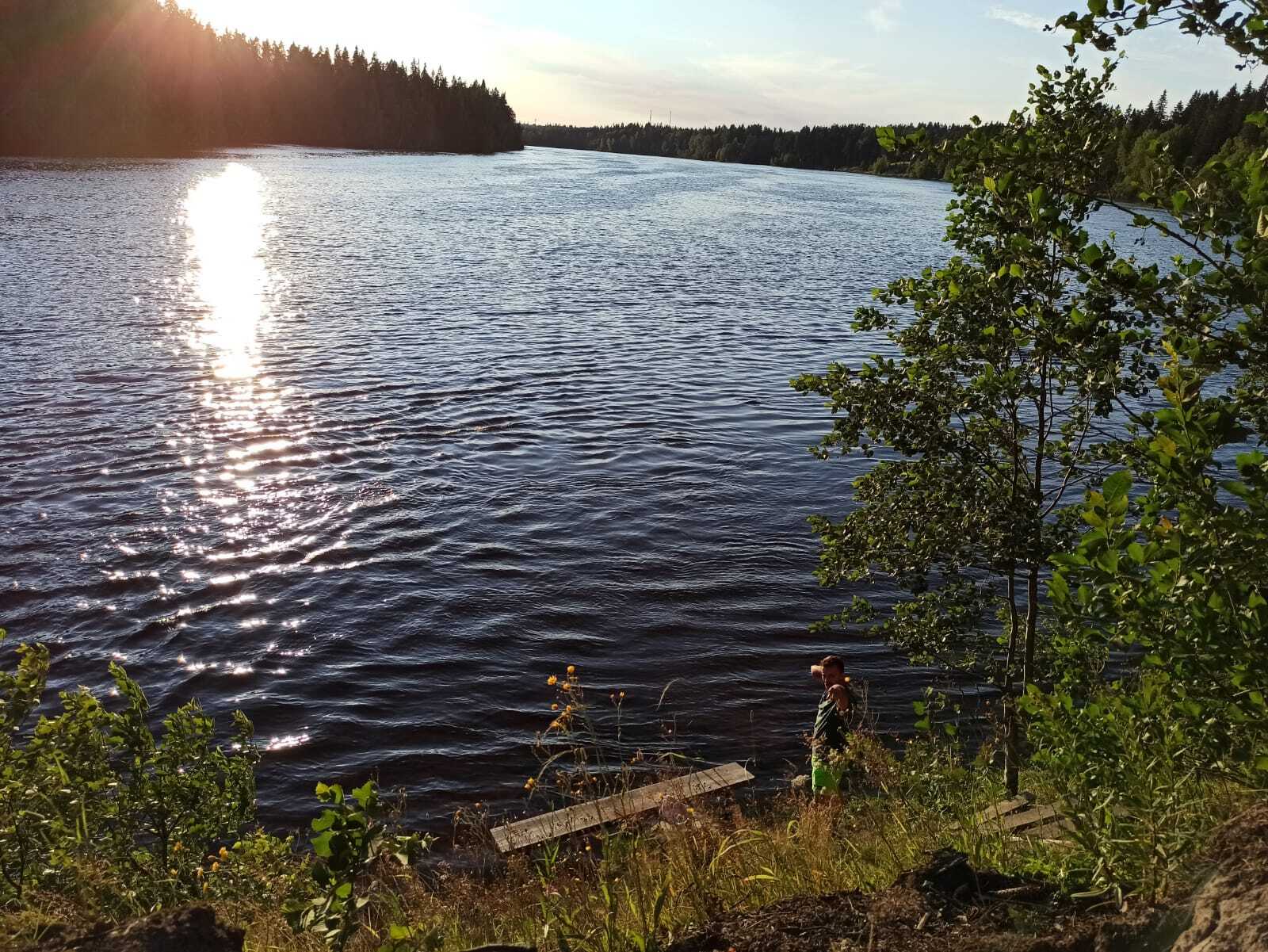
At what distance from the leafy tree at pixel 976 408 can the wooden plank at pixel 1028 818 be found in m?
1.49

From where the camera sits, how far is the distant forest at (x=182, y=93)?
101m

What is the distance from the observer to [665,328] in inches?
1396

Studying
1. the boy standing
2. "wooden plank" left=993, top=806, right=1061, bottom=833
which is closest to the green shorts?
the boy standing

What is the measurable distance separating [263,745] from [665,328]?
26.0 metres

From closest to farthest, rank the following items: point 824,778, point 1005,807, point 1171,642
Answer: point 1171,642 < point 1005,807 < point 824,778

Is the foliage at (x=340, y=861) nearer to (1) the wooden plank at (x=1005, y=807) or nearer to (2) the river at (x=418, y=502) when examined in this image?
(2) the river at (x=418, y=502)

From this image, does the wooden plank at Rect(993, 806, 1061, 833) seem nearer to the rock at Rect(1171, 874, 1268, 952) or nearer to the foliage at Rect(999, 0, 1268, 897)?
the foliage at Rect(999, 0, 1268, 897)

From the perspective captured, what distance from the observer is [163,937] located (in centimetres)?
445

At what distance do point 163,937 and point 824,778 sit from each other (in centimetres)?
689

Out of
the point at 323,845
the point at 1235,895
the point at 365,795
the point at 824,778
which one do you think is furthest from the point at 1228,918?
the point at 824,778

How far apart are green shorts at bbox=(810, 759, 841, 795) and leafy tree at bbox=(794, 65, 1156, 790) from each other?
1495 millimetres

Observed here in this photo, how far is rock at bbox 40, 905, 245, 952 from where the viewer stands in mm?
4410

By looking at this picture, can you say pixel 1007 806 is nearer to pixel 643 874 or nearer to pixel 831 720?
pixel 831 720

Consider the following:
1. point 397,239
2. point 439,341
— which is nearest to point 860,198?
point 397,239
